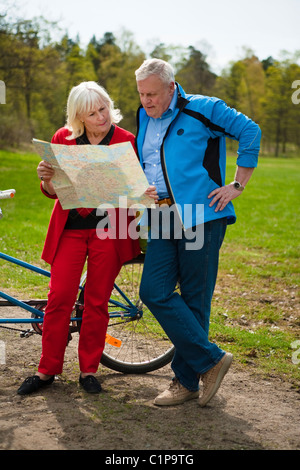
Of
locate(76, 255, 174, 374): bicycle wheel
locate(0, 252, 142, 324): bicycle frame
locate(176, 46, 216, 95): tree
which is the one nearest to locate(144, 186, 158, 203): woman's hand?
locate(76, 255, 174, 374): bicycle wheel

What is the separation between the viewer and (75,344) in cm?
502

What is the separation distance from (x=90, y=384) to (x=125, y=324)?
0.65 metres

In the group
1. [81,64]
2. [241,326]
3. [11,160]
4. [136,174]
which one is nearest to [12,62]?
[11,160]

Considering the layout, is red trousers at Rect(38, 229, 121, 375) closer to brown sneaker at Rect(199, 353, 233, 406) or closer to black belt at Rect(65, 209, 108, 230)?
black belt at Rect(65, 209, 108, 230)

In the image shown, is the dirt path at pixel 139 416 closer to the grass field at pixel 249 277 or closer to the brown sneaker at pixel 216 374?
the brown sneaker at pixel 216 374

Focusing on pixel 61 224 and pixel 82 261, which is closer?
pixel 61 224

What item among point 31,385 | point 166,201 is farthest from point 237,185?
point 31,385

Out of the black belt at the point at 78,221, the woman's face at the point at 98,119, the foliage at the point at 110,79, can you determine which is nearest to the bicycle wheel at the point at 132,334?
the black belt at the point at 78,221

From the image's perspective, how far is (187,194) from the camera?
11.3 feet

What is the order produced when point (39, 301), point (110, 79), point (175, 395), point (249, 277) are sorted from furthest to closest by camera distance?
point (110, 79) < point (249, 277) < point (39, 301) < point (175, 395)

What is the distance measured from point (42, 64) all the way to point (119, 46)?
20379 millimetres

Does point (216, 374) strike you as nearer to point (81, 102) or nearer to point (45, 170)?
point (45, 170)
